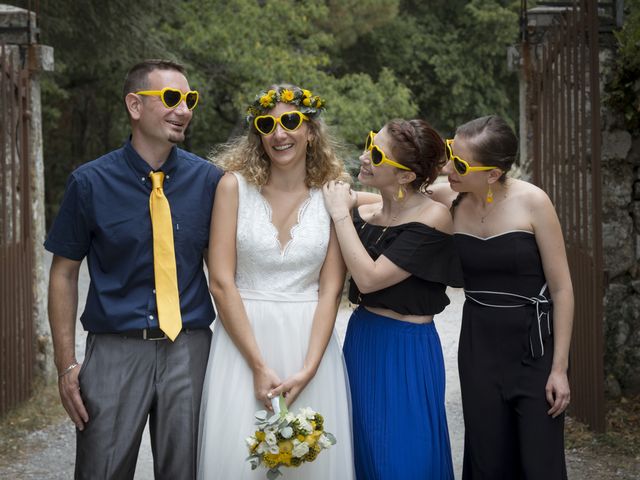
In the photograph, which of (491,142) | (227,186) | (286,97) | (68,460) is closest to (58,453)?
(68,460)

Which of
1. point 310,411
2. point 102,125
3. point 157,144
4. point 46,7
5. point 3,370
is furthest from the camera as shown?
point 102,125

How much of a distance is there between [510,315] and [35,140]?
4954 millimetres

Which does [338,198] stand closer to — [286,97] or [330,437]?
[286,97]

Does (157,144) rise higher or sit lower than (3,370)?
higher

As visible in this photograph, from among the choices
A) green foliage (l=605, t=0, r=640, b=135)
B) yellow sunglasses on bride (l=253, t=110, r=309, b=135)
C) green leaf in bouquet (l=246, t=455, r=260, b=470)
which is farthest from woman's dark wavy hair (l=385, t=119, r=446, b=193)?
green foliage (l=605, t=0, r=640, b=135)

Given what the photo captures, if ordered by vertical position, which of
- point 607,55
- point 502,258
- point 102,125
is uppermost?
point 102,125

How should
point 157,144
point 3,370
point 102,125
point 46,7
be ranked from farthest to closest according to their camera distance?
1. point 102,125
2. point 46,7
3. point 3,370
4. point 157,144

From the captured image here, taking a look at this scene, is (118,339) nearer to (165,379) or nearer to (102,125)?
(165,379)

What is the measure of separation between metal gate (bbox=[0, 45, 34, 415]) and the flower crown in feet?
11.5

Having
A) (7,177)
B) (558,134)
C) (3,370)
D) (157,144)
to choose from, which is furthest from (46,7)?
(157,144)

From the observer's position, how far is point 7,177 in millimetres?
7066

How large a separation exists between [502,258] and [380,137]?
67 cm

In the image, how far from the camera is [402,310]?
3832mm

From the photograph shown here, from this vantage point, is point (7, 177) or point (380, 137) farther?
point (7, 177)
